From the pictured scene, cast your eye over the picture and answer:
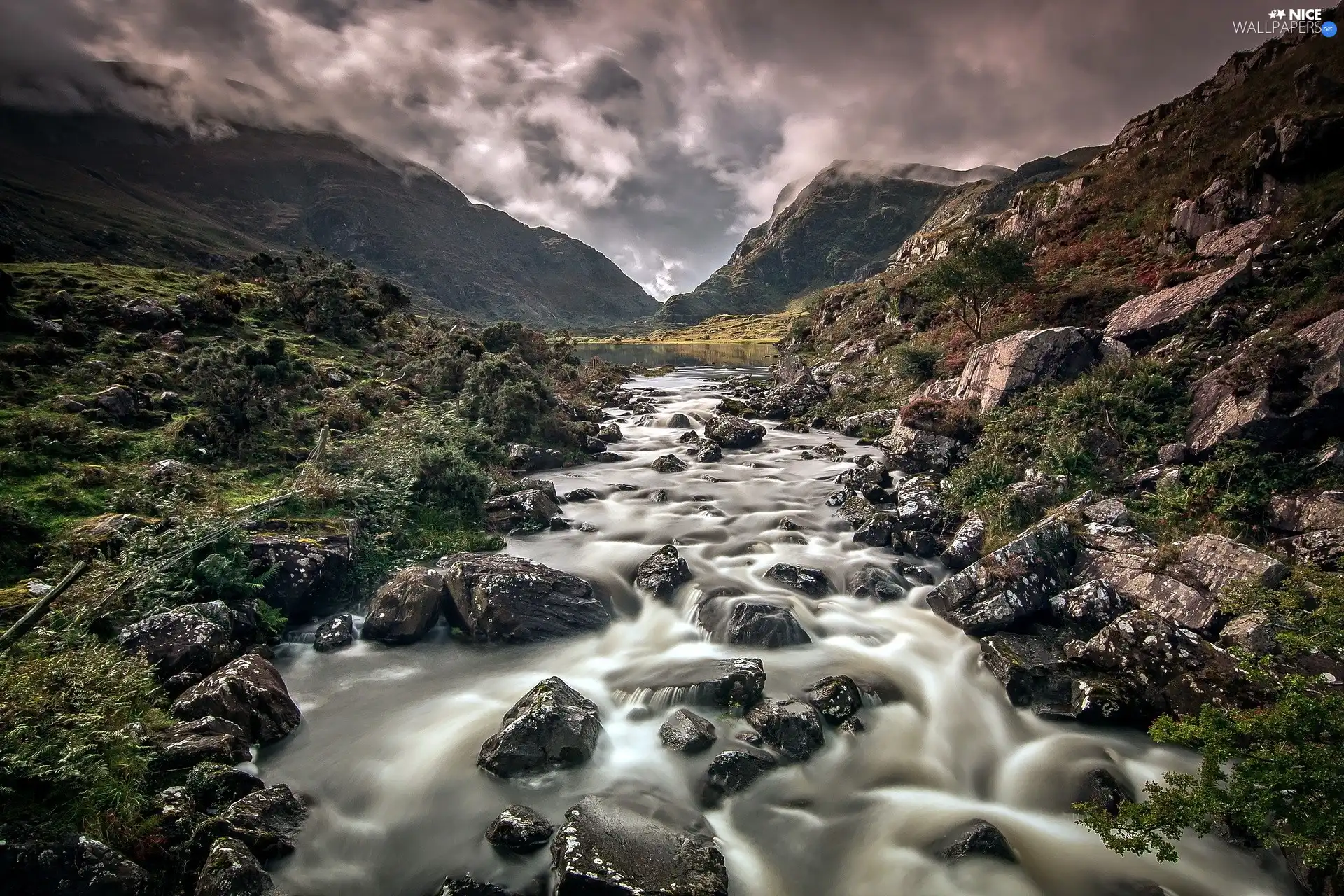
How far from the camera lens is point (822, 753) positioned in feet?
34.7

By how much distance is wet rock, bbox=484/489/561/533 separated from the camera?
2016 centimetres

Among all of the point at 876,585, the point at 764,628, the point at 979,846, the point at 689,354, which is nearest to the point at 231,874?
the point at 979,846

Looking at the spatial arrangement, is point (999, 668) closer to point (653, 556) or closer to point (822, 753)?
point (822, 753)

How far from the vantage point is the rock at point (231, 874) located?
662 cm

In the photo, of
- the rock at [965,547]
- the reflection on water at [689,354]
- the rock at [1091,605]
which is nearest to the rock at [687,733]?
the rock at [1091,605]

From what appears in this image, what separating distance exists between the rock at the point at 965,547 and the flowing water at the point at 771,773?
0.69m

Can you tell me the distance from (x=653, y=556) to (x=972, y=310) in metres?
34.2

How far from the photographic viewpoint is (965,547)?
1728 centimetres

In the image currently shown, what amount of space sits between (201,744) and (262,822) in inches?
65.2

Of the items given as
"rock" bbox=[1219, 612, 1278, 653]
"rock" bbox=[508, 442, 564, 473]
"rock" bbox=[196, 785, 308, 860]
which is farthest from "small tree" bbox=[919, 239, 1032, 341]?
"rock" bbox=[196, 785, 308, 860]

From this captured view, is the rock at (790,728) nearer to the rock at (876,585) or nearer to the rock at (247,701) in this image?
the rock at (876,585)

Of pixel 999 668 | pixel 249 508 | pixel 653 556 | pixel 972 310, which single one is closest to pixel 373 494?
pixel 249 508

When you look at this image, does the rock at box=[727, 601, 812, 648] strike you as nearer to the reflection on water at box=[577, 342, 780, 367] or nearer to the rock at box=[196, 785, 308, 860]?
the rock at box=[196, 785, 308, 860]

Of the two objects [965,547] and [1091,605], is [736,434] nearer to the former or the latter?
[965,547]
